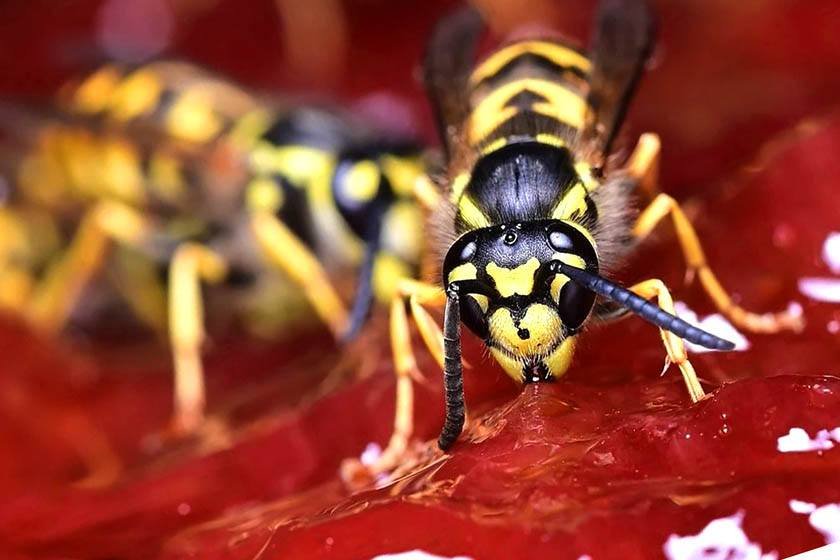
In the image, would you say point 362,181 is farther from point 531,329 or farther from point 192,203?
point 531,329

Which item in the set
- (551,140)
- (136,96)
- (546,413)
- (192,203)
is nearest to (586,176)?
(551,140)

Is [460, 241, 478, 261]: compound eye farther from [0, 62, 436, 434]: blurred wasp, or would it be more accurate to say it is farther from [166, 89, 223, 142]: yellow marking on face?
[166, 89, 223, 142]: yellow marking on face

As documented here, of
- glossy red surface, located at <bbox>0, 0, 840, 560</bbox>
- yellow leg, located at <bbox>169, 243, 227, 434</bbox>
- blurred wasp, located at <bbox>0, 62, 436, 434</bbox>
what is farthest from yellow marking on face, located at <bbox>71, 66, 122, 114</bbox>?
yellow leg, located at <bbox>169, 243, 227, 434</bbox>

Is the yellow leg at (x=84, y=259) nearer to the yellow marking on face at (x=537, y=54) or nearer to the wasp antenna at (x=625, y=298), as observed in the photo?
the yellow marking on face at (x=537, y=54)

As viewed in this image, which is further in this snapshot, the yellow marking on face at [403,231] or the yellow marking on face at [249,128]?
the yellow marking on face at [249,128]

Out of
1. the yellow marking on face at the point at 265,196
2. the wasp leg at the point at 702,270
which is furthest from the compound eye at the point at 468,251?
the yellow marking on face at the point at 265,196

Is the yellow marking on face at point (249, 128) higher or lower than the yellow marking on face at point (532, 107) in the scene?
higher

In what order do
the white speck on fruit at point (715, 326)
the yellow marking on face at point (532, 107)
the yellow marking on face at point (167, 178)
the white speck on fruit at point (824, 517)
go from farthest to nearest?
the yellow marking on face at point (167, 178)
the yellow marking on face at point (532, 107)
the white speck on fruit at point (715, 326)
the white speck on fruit at point (824, 517)

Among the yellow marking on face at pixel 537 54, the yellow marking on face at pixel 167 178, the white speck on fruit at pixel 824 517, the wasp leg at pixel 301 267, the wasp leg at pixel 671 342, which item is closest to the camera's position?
the white speck on fruit at pixel 824 517
